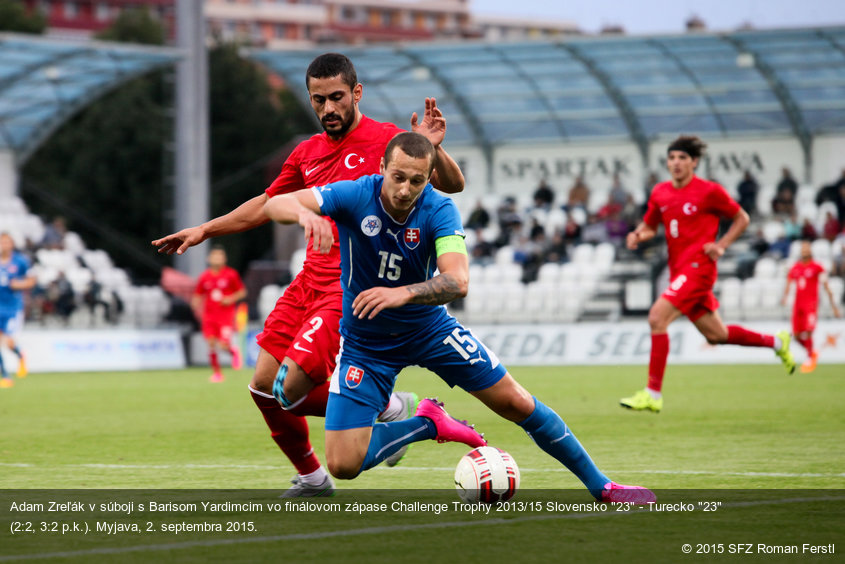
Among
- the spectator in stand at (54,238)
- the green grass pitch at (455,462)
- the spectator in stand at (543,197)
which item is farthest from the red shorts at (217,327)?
the spectator in stand at (543,197)

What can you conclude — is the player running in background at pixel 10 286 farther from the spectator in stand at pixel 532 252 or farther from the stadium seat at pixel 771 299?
the stadium seat at pixel 771 299

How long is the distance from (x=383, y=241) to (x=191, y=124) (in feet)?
76.7

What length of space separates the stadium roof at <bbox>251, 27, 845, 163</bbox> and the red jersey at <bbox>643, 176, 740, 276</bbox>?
16.4 meters

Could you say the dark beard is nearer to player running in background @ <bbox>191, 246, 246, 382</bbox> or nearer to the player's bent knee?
the player's bent knee

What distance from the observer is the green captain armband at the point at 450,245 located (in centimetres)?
598

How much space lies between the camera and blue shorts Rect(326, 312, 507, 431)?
6.27 metres

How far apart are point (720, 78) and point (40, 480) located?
24.7 metres

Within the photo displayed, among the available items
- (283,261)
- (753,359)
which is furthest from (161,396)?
(283,261)

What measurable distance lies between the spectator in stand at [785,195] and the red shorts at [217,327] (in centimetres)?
1264

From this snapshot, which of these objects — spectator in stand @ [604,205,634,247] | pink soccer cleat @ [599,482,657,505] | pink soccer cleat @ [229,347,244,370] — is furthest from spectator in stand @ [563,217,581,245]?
pink soccer cleat @ [599,482,657,505]

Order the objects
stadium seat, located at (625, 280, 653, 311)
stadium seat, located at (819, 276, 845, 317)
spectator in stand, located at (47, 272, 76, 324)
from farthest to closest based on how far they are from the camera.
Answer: spectator in stand, located at (47, 272, 76, 324), stadium seat, located at (625, 280, 653, 311), stadium seat, located at (819, 276, 845, 317)

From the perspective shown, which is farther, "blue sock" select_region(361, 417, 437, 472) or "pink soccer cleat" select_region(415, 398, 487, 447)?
"pink soccer cleat" select_region(415, 398, 487, 447)

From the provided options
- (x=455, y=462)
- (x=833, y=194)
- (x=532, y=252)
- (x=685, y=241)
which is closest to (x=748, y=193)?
(x=833, y=194)

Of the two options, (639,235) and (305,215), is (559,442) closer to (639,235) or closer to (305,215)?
(305,215)
